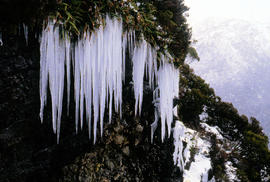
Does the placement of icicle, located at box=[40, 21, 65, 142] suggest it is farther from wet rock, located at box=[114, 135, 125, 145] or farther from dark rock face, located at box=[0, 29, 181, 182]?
wet rock, located at box=[114, 135, 125, 145]

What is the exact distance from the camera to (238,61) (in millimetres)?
124125

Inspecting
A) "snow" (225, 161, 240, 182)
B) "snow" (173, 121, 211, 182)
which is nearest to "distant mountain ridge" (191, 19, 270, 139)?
"snow" (225, 161, 240, 182)

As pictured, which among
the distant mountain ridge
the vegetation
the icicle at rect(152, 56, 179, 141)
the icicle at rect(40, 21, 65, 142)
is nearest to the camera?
the icicle at rect(40, 21, 65, 142)

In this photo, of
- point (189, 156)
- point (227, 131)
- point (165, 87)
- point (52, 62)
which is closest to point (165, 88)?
point (165, 87)

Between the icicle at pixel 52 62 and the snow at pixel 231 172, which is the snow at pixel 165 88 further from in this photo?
the snow at pixel 231 172

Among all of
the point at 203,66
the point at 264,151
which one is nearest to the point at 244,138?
the point at 264,151

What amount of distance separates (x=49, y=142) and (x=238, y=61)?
490 ft

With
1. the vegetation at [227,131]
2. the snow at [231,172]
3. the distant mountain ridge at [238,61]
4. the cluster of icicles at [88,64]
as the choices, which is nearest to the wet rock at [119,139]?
the cluster of icicles at [88,64]

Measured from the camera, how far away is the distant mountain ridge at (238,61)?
112312 mm

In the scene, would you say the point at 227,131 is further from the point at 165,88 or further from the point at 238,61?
the point at 238,61

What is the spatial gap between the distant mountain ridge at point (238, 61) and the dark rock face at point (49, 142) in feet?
397

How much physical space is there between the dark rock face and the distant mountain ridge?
121 meters

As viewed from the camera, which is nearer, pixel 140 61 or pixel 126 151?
pixel 140 61

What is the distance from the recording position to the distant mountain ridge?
4422 inches
